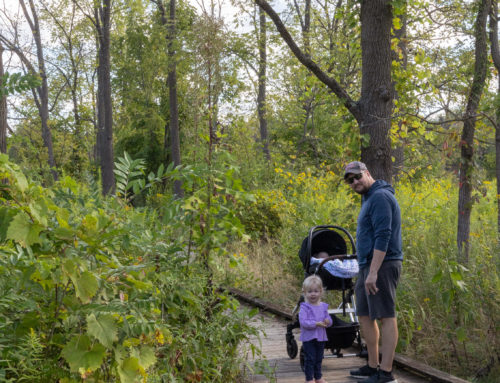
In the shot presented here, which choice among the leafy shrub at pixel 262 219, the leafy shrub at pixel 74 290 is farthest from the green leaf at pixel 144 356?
the leafy shrub at pixel 262 219

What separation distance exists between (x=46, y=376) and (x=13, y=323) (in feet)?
1.05

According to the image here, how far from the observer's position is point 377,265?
4.64 m

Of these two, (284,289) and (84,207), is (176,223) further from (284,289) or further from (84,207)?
(284,289)

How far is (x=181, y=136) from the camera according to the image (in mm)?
26938

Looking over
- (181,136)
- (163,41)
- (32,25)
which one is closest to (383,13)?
(163,41)

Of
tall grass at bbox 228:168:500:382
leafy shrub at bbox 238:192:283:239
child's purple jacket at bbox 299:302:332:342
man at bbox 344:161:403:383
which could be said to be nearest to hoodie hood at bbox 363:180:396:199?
man at bbox 344:161:403:383

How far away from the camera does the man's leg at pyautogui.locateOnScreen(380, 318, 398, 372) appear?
15.5ft

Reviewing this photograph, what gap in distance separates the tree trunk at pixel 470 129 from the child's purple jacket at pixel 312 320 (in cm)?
244

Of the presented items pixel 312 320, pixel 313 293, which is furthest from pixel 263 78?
pixel 312 320

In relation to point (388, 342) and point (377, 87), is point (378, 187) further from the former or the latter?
point (377, 87)

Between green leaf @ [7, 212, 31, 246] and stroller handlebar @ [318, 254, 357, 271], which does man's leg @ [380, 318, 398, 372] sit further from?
green leaf @ [7, 212, 31, 246]

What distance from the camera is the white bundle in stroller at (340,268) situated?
5.67m

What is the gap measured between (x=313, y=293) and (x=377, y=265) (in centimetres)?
71

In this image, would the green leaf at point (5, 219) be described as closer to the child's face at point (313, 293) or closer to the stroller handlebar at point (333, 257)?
the child's face at point (313, 293)
